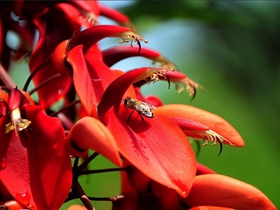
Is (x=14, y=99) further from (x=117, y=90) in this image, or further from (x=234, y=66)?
(x=234, y=66)

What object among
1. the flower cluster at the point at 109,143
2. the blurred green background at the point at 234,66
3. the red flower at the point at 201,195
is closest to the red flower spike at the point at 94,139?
the flower cluster at the point at 109,143

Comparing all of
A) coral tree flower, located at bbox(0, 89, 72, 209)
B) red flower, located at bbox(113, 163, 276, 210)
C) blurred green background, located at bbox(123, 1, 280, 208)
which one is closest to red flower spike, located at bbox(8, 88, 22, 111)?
coral tree flower, located at bbox(0, 89, 72, 209)

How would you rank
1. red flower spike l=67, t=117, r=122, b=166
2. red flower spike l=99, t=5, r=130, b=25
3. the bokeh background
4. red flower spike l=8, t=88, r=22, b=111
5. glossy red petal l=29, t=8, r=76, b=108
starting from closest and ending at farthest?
red flower spike l=67, t=117, r=122, b=166 → red flower spike l=8, t=88, r=22, b=111 → glossy red petal l=29, t=8, r=76, b=108 → red flower spike l=99, t=5, r=130, b=25 → the bokeh background

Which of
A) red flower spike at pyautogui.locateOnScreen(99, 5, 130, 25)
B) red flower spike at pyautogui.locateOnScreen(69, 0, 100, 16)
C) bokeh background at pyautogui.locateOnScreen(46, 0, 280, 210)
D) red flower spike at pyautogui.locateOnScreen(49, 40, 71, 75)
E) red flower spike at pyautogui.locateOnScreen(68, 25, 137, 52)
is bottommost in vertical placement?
bokeh background at pyautogui.locateOnScreen(46, 0, 280, 210)

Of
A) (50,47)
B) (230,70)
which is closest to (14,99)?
(50,47)

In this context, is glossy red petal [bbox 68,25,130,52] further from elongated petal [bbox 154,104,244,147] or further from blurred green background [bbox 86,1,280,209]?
blurred green background [bbox 86,1,280,209]

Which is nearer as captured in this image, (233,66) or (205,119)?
(205,119)

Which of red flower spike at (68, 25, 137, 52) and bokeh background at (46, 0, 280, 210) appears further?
bokeh background at (46, 0, 280, 210)
